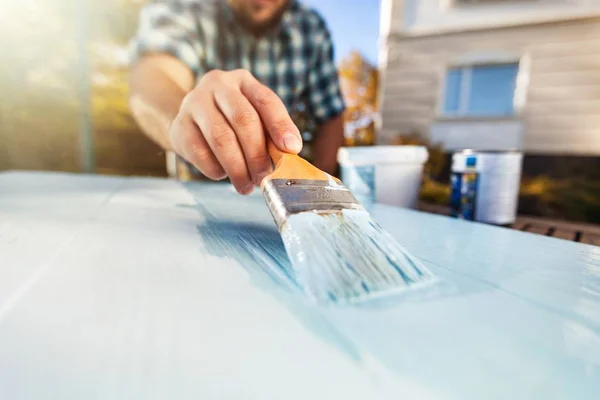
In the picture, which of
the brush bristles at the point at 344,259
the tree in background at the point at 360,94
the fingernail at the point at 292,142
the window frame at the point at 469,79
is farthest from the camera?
the tree in background at the point at 360,94

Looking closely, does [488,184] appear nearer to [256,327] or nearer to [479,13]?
[256,327]

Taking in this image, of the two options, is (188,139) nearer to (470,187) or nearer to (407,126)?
(470,187)

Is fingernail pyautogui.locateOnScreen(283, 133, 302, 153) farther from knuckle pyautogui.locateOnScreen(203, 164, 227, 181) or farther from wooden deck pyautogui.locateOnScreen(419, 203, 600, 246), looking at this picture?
wooden deck pyautogui.locateOnScreen(419, 203, 600, 246)

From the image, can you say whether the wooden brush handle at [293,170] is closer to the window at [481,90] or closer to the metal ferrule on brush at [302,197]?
the metal ferrule on brush at [302,197]

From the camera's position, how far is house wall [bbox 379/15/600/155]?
3232mm

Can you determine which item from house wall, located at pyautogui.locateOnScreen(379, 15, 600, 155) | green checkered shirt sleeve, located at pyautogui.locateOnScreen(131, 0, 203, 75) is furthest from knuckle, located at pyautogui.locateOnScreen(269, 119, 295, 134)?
house wall, located at pyautogui.locateOnScreen(379, 15, 600, 155)

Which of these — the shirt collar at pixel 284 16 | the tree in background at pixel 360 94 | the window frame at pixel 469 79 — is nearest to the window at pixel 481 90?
the window frame at pixel 469 79

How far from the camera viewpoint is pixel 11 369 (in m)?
0.24

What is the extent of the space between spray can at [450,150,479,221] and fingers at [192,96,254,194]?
656 millimetres

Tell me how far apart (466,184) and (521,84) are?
10.4 ft

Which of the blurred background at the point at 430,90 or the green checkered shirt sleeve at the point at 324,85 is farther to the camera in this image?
the blurred background at the point at 430,90

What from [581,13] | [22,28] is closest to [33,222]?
[22,28]

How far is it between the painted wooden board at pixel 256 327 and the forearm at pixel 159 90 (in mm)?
783

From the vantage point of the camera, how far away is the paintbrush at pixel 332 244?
1.32 feet
